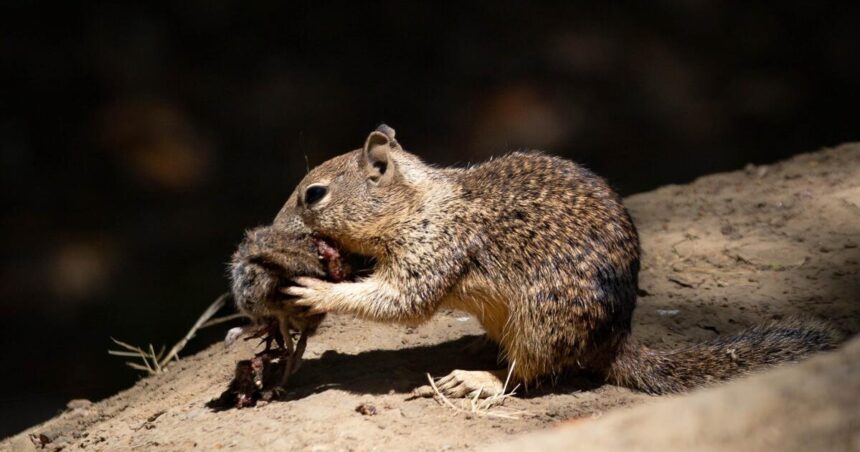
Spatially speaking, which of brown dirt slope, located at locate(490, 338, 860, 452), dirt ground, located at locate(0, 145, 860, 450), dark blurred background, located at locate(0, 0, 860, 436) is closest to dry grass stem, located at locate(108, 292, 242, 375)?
dirt ground, located at locate(0, 145, 860, 450)

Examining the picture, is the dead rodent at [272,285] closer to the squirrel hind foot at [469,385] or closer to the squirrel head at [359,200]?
the squirrel head at [359,200]

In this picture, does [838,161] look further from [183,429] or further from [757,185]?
[183,429]

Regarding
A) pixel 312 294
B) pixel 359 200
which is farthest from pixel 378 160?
pixel 312 294

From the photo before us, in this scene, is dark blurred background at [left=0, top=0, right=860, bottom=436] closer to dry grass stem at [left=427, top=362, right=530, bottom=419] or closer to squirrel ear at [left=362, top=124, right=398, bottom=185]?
squirrel ear at [left=362, top=124, right=398, bottom=185]

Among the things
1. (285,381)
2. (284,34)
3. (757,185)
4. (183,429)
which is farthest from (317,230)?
(284,34)

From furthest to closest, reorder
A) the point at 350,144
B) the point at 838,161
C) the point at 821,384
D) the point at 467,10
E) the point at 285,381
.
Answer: the point at 467,10 → the point at 350,144 → the point at 838,161 → the point at 285,381 → the point at 821,384

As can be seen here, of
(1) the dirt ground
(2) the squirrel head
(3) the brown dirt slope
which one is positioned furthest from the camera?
(2) the squirrel head
